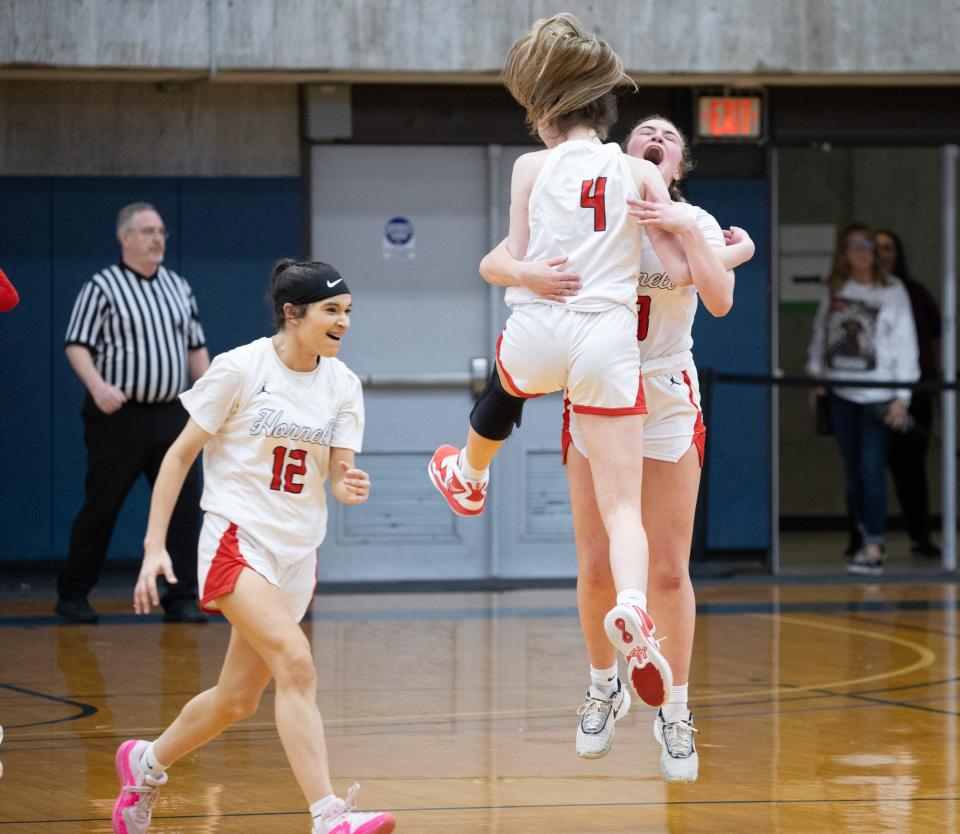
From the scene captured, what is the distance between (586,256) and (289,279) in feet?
2.82

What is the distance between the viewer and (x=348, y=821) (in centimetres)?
411

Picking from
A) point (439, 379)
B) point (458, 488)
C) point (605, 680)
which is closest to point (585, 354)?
point (458, 488)

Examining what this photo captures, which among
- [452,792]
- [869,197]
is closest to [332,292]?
[452,792]

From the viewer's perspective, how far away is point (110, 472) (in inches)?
338

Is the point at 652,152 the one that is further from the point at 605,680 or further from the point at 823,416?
the point at 823,416

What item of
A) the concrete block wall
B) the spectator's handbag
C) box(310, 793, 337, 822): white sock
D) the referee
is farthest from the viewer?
the spectator's handbag

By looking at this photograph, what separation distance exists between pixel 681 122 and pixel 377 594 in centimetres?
342

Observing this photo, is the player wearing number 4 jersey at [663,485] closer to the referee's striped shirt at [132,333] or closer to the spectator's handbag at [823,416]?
the referee's striped shirt at [132,333]

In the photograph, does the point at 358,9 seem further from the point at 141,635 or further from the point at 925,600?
the point at 925,600

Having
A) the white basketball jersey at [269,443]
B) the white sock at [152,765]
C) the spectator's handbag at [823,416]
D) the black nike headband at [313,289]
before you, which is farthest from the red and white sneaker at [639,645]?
the spectator's handbag at [823,416]

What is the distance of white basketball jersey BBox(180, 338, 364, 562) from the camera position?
4504 mm

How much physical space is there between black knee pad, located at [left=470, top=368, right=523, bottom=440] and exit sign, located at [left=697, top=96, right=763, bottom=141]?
6.10 metres

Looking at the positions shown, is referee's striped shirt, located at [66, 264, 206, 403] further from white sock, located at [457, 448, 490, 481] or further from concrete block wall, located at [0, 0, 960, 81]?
white sock, located at [457, 448, 490, 481]

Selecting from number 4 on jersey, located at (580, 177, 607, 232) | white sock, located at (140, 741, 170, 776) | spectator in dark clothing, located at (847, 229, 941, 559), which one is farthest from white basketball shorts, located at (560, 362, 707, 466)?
spectator in dark clothing, located at (847, 229, 941, 559)
